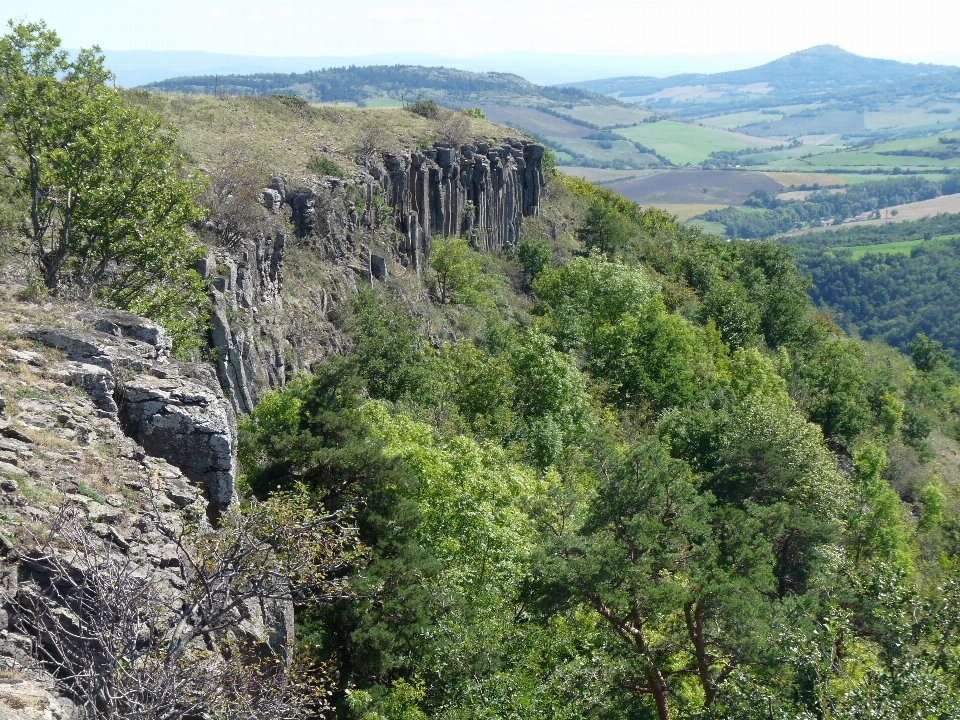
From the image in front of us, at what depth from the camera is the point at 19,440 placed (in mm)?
13633

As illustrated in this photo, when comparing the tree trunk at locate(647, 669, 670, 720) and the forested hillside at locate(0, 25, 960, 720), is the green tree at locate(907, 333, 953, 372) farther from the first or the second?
the tree trunk at locate(647, 669, 670, 720)

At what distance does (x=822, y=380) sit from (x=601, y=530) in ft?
137

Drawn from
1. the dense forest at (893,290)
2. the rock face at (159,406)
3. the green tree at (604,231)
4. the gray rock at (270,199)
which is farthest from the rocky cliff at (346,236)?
the dense forest at (893,290)

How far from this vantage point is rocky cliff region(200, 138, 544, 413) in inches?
1266

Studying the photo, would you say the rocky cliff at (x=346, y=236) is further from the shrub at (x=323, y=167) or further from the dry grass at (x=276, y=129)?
the dry grass at (x=276, y=129)

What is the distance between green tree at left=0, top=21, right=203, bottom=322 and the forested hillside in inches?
4.1

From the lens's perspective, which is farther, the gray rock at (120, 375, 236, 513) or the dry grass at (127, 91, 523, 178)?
the dry grass at (127, 91, 523, 178)

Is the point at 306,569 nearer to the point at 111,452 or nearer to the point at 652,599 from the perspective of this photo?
the point at 111,452

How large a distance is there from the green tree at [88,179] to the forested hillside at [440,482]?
104 mm

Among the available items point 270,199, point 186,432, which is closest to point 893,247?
point 270,199

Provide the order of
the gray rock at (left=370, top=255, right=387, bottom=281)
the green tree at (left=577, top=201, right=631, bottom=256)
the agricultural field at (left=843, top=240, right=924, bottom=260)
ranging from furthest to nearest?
the agricultural field at (left=843, top=240, right=924, bottom=260), the green tree at (left=577, top=201, right=631, bottom=256), the gray rock at (left=370, top=255, right=387, bottom=281)

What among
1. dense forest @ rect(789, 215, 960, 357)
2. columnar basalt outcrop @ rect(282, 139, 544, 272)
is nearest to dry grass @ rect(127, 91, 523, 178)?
columnar basalt outcrop @ rect(282, 139, 544, 272)

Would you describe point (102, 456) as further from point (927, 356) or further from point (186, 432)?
point (927, 356)

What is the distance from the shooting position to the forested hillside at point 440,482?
13.9 meters
